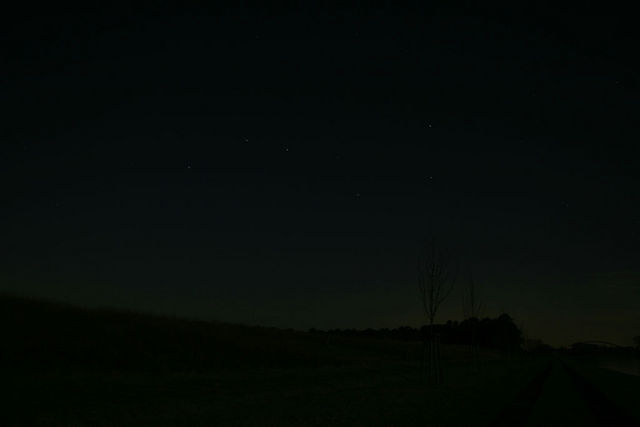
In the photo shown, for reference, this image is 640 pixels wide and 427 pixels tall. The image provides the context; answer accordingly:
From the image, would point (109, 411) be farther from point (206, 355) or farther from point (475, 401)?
point (206, 355)

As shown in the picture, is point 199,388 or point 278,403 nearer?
point 278,403

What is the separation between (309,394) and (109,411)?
8.81m

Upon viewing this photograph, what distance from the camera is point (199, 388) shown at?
27.0m

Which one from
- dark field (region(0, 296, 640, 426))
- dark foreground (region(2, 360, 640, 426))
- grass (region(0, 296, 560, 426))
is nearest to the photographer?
dark foreground (region(2, 360, 640, 426))

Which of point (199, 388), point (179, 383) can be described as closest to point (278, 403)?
point (199, 388)

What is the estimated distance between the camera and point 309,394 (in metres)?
26.0

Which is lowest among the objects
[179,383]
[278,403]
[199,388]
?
[278,403]

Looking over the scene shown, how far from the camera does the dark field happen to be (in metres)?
19.3

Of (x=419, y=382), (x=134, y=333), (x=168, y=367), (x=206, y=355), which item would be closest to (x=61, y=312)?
(x=134, y=333)

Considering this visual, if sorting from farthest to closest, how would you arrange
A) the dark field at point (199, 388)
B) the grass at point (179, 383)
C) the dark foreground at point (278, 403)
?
the dark field at point (199, 388) → the grass at point (179, 383) → the dark foreground at point (278, 403)

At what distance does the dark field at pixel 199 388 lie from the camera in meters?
19.3

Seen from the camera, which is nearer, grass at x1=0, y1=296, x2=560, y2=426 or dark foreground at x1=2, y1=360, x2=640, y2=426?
dark foreground at x1=2, y1=360, x2=640, y2=426

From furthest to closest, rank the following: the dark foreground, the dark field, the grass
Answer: the dark field
the grass
the dark foreground

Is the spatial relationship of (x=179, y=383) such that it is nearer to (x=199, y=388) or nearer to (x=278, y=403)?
(x=199, y=388)
